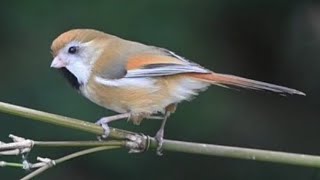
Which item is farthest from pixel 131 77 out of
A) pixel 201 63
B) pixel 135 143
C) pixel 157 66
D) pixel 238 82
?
pixel 201 63

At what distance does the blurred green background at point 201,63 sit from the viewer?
16.1 feet

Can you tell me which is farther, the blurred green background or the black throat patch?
the blurred green background

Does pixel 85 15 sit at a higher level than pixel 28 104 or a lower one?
higher

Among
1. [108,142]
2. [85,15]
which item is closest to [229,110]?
[85,15]

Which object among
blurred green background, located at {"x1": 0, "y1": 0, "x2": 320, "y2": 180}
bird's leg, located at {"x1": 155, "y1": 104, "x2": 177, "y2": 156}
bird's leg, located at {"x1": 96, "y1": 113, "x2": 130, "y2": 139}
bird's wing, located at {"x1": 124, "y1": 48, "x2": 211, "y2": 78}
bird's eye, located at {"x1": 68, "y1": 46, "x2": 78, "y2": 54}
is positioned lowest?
blurred green background, located at {"x1": 0, "y1": 0, "x2": 320, "y2": 180}

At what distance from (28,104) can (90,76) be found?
1.71 m

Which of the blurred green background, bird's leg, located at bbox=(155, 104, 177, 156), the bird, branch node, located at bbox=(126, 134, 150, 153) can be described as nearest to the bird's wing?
the bird

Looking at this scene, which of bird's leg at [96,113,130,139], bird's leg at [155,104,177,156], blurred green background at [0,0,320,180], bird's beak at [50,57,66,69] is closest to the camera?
bird's leg at [96,113,130,139]

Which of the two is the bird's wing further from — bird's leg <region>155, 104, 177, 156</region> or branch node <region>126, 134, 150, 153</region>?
branch node <region>126, 134, 150, 153</region>

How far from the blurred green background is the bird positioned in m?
1.52

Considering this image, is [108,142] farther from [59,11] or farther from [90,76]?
[59,11]

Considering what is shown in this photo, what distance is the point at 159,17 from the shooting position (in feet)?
16.0

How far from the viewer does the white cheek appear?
3160 millimetres

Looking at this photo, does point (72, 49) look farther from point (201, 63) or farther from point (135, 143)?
point (201, 63)
